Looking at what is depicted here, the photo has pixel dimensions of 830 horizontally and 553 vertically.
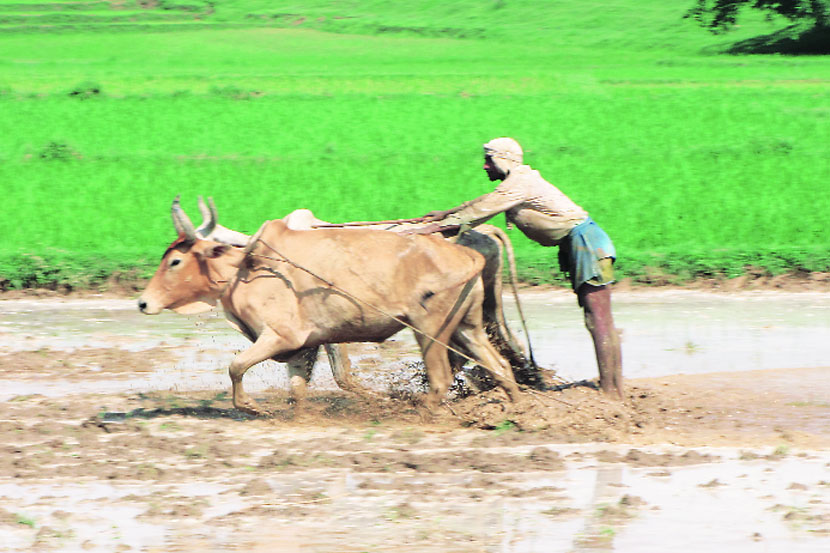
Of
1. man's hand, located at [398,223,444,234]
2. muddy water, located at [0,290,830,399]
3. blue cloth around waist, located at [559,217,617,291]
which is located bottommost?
muddy water, located at [0,290,830,399]

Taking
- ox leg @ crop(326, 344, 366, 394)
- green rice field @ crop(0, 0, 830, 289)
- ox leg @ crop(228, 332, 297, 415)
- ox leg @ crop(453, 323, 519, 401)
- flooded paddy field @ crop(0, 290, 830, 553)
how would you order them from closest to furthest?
flooded paddy field @ crop(0, 290, 830, 553) → ox leg @ crop(228, 332, 297, 415) → ox leg @ crop(453, 323, 519, 401) → ox leg @ crop(326, 344, 366, 394) → green rice field @ crop(0, 0, 830, 289)

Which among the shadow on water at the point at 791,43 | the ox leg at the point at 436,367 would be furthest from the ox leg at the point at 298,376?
the shadow on water at the point at 791,43

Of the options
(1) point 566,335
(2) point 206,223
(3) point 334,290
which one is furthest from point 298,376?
(1) point 566,335

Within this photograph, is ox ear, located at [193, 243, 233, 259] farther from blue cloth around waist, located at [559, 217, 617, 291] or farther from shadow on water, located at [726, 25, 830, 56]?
shadow on water, located at [726, 25, 830, 56]

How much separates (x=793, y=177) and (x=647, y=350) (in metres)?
6.45

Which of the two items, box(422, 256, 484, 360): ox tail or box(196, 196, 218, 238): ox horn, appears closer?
box(422, 256, 484, 360): ox tail

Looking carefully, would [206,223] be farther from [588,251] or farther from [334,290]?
[588,251]

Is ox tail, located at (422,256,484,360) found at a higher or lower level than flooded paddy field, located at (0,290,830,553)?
higher

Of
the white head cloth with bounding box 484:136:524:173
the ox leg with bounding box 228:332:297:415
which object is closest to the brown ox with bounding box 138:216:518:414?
the ox leg with bounding box 228:332:297:415

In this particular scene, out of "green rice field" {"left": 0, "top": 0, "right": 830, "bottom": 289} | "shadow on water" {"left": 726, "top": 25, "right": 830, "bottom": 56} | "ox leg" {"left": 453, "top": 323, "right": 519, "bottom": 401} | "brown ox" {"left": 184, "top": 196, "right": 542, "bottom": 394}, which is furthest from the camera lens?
"shadow on water" {"left": 726, "top": 25, "right": 830, "bottom": 56}

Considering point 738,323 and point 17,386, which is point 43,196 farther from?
point 738,323

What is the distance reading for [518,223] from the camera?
20.8 ft

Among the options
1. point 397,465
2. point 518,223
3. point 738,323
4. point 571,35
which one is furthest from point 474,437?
point 571,35

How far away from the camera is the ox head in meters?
6.41
